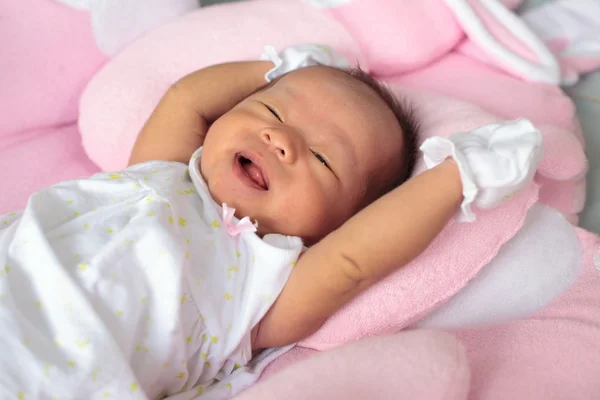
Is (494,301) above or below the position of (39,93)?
below

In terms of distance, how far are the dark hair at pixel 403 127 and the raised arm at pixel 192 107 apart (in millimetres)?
223

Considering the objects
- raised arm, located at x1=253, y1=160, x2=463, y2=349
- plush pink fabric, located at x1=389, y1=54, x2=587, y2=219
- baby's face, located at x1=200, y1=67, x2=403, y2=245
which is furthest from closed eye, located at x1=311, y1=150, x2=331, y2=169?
plush pink fabric, located at x1=389, y1=54, x2=587, y2=219

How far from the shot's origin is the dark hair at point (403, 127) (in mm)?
1135

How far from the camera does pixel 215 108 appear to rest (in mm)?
1244

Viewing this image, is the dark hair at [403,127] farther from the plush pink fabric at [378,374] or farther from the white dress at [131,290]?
the plush pink fabric at [378,374]

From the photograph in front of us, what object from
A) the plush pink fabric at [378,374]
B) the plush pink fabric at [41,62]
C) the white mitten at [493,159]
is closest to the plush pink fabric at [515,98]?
the white mitten at [493,159]

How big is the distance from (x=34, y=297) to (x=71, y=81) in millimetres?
712

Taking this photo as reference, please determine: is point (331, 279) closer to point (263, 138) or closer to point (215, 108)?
point (263, 138)

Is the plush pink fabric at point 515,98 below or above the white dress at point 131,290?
below

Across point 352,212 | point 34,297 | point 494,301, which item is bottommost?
point 494,301

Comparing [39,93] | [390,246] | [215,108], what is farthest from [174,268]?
[39,93]

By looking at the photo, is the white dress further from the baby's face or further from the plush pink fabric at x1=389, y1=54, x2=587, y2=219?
the plush pink fabric at x1=389, y1=54, x2=587, y2=219

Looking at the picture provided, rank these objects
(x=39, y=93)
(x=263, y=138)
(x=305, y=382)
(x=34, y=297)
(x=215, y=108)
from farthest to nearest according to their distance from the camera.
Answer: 1. (x=39, y=93)
2. (x=215, y=108)
3. (x=263, y=138)
4. (x=34, y=297)
5. (x=305, y=382)

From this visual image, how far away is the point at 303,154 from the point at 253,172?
0.09 metres
